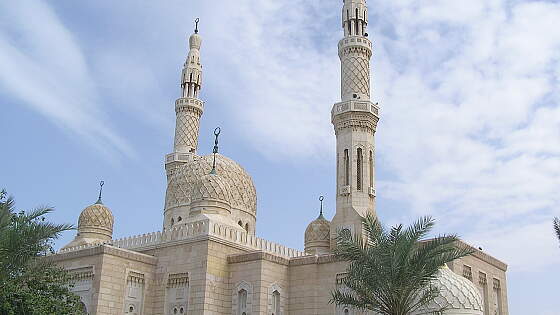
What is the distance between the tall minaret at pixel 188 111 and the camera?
92.8 ft

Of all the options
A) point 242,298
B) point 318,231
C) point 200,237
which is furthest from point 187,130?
point 242,298

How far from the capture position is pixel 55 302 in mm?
13828

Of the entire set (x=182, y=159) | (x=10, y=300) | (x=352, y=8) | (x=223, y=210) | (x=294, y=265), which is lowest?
(x=10, y=300)

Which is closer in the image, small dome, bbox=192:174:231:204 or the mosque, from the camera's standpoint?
the mosque

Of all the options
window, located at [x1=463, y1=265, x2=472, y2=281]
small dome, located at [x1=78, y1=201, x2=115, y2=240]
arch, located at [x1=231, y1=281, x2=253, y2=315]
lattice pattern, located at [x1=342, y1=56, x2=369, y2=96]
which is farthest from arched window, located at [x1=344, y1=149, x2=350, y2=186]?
small dome, located at [x1=78, y1=201, x2=115, y2=240]

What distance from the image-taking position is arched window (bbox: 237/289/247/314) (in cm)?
1875

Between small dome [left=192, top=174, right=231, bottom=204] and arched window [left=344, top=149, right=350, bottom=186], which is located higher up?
arched window [left=344, top=149, right=350, bottom=186]

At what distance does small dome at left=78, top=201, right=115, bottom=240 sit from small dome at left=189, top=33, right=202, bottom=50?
30.6ft

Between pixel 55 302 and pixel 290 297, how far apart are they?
740 centimetres

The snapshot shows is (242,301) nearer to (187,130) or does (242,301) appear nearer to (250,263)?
(250,263)

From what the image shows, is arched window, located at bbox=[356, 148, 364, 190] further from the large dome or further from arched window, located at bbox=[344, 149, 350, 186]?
the large dome

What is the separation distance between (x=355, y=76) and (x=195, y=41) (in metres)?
10.8

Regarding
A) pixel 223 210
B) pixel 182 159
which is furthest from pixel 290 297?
pixel 182 159

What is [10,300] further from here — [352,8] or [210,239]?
[352,8]
